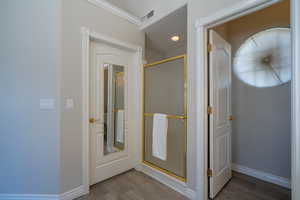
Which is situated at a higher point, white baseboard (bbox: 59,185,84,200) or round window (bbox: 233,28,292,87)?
round window (bbox: 233,28,292,87)

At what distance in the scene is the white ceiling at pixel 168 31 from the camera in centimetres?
213

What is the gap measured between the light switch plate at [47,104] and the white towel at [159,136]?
1.41 meters

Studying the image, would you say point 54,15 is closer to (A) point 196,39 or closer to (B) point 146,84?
(B) point 146,84

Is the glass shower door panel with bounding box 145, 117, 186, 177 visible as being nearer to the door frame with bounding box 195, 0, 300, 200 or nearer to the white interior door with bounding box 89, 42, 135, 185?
the door frame with bounding box 195, 0, 300, 200

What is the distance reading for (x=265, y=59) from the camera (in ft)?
7.07

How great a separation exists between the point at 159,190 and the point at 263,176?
1.67 meters

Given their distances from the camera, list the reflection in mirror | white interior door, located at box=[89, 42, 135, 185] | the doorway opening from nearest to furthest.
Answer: the doorway opening, white interior door, located at box=[89, 42, 135, 185], the reflection in mirror

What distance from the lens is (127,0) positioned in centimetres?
233

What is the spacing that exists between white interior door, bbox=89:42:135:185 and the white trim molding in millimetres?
529

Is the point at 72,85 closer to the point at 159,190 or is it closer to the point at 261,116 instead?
the point at 159,190

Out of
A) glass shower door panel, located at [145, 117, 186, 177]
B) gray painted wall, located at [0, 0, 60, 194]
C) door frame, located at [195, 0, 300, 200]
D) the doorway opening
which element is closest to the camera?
door frame, located at [195, 0, 300, 200]

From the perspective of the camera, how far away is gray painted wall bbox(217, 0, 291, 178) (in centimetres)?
201

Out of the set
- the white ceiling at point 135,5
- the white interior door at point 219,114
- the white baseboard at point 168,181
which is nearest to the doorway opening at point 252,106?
the white interior door at point 219,114

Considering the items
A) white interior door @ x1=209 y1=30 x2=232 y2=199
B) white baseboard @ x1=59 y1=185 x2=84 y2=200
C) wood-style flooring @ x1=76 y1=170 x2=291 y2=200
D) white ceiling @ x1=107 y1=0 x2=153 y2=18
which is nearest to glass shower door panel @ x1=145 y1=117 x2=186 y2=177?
wood-style flooring @ x1=76 y1=170 x2=291 y2=200
